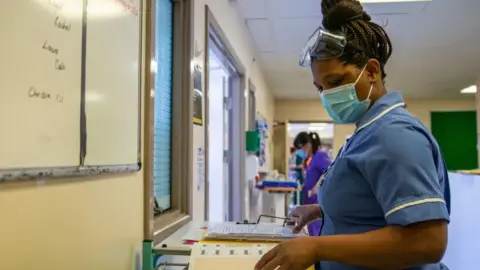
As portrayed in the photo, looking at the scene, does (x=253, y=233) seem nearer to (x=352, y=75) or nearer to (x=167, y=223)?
(x=167, y=223)

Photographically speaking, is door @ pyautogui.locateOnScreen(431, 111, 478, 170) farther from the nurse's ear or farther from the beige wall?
the nurse's ear

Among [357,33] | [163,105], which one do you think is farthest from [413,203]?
[163,105]

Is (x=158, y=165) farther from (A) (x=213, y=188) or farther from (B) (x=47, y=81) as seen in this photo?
(A) (x=213, y=188)

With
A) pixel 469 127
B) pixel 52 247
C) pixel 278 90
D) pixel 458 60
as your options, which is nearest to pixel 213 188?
pixel 52 247

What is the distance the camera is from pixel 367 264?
831mm

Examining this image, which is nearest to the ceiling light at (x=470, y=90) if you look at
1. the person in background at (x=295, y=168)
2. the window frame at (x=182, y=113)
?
the person in background at (x=295, y=168)

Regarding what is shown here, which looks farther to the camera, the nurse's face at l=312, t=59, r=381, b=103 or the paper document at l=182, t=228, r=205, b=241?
the paper document at l=182, t=228, r=205, b=241

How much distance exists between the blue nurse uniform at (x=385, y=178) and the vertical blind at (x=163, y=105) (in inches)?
41.5

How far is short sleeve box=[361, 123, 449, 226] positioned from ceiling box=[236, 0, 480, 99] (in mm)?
2747

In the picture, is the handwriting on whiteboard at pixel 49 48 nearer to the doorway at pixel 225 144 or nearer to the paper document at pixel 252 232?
the paper document at pixel 252 232

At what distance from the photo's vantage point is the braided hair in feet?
3.44

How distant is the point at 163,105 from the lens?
2.01 m

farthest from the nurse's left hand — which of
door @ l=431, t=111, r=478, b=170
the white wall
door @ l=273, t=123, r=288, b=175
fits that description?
door @ l=431, t=111, r=478, b=170

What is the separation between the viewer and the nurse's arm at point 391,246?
792mm
